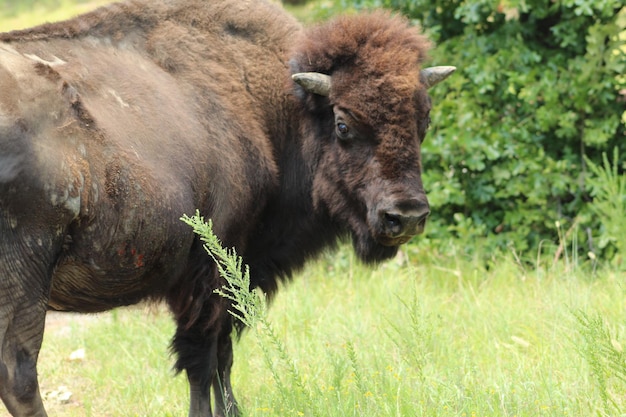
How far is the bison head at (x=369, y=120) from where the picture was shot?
16.1 ft

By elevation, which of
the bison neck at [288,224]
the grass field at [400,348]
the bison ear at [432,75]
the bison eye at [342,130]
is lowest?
the grass field at [400,348]

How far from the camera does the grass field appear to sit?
4.32m

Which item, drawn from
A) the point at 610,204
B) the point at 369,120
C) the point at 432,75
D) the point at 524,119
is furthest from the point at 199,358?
the point at 524,119

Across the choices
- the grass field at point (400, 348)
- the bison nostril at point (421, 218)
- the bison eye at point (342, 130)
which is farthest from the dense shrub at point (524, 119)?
the bison nostril at point (421, 218)

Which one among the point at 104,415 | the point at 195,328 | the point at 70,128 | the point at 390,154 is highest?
the point at 70,128

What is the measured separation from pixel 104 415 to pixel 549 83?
4666 millimetres

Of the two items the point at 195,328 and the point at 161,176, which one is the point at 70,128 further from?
the point at 195,328

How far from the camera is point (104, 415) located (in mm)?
5496

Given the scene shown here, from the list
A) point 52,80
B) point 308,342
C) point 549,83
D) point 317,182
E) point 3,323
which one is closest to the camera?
point 3,323

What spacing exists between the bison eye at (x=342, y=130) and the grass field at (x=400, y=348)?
0.98 metres

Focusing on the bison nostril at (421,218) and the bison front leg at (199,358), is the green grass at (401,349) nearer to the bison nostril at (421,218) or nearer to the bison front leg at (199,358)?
the bison front leg at (199,358)

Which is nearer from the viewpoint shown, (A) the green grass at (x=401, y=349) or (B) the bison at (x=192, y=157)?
(B) the bison at (x=192, y=157)

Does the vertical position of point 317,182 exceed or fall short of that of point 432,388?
it exceeds it

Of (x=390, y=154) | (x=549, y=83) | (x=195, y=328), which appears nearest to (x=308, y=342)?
(x=195, y=328)
